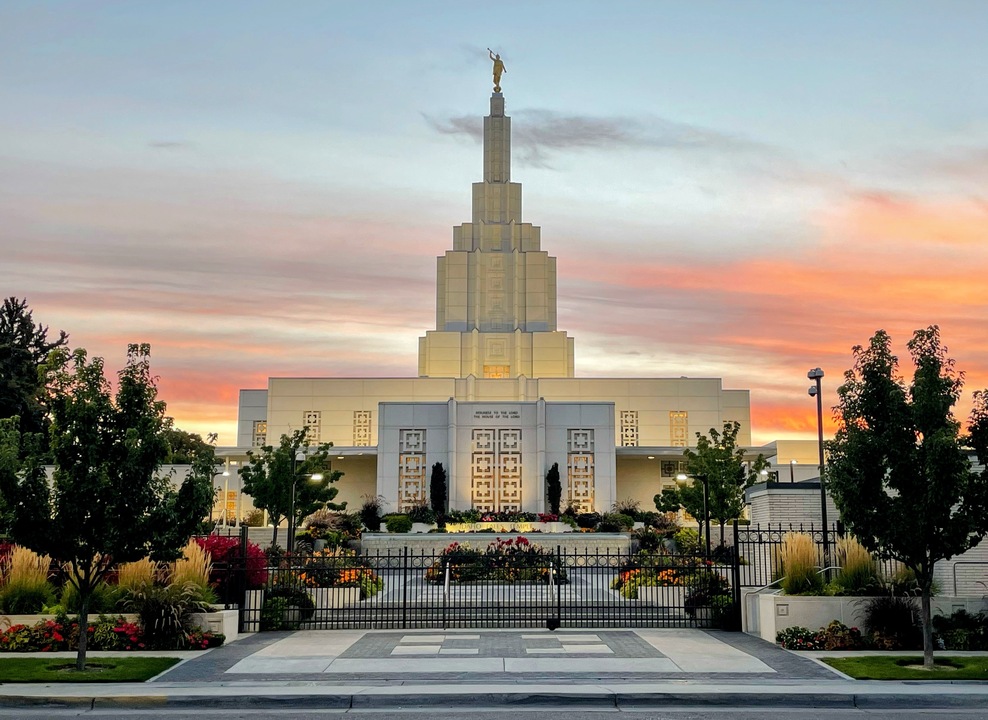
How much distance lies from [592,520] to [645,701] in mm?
40690

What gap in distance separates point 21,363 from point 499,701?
56.5 meters

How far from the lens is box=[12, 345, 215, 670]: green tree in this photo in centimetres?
1645

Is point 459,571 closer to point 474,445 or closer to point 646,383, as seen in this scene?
point 474,445

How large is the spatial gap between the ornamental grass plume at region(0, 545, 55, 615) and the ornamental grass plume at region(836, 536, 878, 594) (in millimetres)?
15960

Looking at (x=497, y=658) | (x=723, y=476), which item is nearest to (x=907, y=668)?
(x=497, y=658)

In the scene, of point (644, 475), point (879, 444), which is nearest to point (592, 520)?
point (644, 475)

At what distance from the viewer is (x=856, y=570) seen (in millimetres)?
20781

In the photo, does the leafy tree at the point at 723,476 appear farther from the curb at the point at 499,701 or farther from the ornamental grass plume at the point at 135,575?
the curb at the point at 499,701

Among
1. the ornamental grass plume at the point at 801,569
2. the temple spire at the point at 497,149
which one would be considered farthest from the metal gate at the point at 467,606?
the temple spire at the point at 497,149

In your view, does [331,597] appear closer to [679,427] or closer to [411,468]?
[411,468]

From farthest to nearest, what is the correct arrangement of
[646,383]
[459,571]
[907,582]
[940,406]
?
[646,383]
[459,571]
[907,582]
[940,406]

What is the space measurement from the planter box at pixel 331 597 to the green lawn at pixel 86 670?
7.55m

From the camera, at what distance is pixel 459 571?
3269 cm

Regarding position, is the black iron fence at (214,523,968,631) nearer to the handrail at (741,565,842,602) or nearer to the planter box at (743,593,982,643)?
the handrail at (741,565,842,602)
